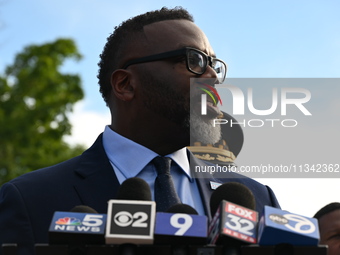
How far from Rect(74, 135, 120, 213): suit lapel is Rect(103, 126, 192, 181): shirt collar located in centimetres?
7

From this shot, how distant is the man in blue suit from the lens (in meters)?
3.89

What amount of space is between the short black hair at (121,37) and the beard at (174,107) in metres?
0.38

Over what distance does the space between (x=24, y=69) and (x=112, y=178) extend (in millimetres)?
19162

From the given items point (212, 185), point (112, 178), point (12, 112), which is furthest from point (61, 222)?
point (12, 112)

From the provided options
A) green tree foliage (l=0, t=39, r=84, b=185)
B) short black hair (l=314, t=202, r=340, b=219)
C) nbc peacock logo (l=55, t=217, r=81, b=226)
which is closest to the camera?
nbc peacock logo (l=55, t=217, r=81, b=226)

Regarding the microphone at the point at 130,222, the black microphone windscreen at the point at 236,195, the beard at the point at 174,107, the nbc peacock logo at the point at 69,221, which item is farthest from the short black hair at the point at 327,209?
the nbc peacock logo at the point at 69,221

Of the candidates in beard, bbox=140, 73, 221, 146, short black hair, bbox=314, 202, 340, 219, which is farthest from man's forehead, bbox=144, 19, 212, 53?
short black hair, bbox=314, 202, 340, 219

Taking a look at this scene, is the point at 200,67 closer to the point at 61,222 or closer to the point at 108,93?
the point at 108,93

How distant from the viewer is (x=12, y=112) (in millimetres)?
21250

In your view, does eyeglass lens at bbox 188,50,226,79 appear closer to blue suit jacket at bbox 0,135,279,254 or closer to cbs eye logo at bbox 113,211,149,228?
blue suit jacket at bbox 0,135,279,254

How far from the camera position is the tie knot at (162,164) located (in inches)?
161

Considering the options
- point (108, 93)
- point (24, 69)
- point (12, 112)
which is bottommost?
point (108, 93)

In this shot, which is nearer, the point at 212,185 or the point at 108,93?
the point at 212,185

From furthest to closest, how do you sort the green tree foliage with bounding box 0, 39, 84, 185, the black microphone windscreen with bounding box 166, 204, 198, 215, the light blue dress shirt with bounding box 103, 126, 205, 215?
the green tree foliage with bounding box 0, 39, 84, 185 → the light blue dress shirt with bounding box 103, 126, 205, 215 → the black microphone windscreen with bounding box 166, 204, 198, 215
